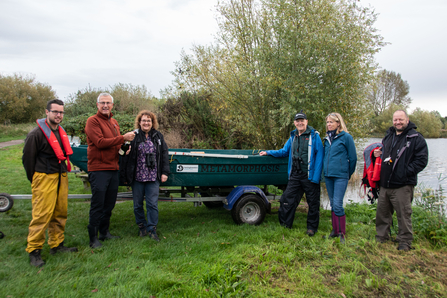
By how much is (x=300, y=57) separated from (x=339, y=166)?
15.3 ft

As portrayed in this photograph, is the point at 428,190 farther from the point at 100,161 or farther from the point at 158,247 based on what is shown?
the point at 100,161

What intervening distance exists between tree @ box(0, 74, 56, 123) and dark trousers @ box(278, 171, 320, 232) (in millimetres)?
26637

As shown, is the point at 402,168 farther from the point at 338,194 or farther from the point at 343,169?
the point at 338,194

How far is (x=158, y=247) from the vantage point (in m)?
3.66

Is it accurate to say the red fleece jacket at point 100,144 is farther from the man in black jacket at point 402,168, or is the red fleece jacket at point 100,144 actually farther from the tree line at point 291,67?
the tree line at point 291,67

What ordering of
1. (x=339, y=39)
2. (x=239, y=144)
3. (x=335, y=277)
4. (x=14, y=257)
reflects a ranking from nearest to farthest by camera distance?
(x=335, y=277)
(x=14, y=257)
(x=339, y=39)
(x=239, y=144)

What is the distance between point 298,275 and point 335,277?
0.40 meters

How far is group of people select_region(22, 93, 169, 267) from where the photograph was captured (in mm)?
3217

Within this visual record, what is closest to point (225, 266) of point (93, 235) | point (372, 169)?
point (93, 235)

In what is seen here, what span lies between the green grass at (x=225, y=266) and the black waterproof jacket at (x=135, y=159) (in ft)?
3.09

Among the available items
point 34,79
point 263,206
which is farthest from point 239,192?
point 34,79

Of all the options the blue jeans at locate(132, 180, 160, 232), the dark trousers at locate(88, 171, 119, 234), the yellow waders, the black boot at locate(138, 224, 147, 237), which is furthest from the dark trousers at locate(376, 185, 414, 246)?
the yellow waders

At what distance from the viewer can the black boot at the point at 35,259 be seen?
121 inches

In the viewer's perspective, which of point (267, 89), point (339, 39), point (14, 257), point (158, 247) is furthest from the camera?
point (267, 89)
